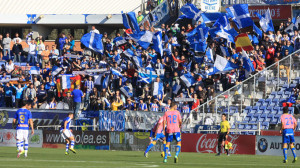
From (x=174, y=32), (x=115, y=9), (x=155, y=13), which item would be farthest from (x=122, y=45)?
(x=115, y=9)

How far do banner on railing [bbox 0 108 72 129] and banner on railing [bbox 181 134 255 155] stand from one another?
7895 millimetres

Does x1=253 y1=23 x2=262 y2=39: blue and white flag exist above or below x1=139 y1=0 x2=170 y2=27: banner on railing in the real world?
below

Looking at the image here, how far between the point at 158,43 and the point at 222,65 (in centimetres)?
440

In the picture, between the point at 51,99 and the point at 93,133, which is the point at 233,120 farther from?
the point at 51,99

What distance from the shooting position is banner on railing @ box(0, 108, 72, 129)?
39156 millimetres

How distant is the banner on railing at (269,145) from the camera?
31656mm

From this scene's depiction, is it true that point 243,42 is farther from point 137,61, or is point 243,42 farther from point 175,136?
point 175,136

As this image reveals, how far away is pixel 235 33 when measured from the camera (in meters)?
38.0

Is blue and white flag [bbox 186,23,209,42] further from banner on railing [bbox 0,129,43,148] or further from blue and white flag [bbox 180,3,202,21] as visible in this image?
banner on railing [bbox 0,129,43,148]

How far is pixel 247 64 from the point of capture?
3616 cm

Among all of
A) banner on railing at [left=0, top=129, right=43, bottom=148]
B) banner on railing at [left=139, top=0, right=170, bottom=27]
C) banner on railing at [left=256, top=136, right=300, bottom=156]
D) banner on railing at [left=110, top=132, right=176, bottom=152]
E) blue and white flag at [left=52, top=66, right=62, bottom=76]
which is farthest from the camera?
banner on railing at [left=139, top=0, right=170, bottom=27]

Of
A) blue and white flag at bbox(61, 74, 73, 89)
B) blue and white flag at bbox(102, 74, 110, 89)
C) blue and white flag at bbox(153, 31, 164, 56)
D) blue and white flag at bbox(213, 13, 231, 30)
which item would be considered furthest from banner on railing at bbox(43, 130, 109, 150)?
blue and white flag at bbox(213, 13, 231, 30)

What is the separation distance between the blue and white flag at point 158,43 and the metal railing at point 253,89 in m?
4.80

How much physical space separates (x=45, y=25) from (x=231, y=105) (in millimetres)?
23671
